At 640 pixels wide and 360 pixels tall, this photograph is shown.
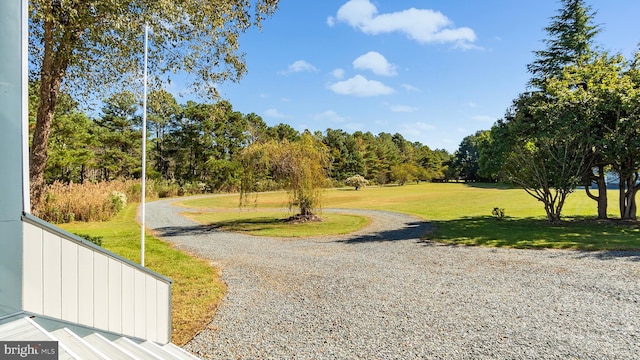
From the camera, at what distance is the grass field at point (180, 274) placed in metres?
4.45

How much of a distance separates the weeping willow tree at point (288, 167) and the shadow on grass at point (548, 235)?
5.33m

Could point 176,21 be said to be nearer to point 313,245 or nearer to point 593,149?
point 313,245

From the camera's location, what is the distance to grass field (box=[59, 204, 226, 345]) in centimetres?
445

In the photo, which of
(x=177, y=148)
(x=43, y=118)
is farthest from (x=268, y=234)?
(x=177, y=148)

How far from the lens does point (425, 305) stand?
197 inches

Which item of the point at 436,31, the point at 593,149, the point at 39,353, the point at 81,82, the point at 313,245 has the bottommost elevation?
the point at 313,245

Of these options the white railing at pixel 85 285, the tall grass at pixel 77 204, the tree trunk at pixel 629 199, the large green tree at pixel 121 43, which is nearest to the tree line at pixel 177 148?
the tall grass at pixel 77 204

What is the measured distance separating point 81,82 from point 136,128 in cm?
2934

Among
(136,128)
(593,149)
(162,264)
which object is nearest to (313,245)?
(162,264)

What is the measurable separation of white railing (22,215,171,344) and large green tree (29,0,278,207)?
3.97 m

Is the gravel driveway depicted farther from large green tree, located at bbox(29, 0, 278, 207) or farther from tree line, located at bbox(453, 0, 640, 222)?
tree line, located at bbox(453, 0, 640, 222)

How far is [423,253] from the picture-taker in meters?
8.75

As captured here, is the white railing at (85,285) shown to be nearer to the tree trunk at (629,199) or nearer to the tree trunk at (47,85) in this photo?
the tree trunk at (47,85)

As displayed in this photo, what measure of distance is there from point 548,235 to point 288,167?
10.0 m
